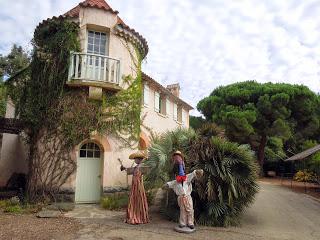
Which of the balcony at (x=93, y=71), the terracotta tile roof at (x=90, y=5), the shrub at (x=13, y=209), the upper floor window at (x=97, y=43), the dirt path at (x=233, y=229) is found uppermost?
the terracotta tile roof at (x=90, y=5)

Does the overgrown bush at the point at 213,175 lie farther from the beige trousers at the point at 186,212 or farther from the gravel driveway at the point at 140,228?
the beige trousers at the point at 186,212

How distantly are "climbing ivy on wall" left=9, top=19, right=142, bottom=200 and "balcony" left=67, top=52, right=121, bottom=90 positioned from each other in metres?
0.43

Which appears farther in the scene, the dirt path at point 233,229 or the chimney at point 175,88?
the chimney at point 175,88

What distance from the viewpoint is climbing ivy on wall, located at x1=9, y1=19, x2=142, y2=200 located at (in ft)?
40.3

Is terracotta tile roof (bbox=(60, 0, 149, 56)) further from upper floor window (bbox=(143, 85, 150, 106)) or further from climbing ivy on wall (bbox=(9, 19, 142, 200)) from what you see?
upper floor window (bbox=(143, 85, 150, 106))

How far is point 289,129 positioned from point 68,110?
2149 cm

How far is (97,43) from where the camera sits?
533 inches

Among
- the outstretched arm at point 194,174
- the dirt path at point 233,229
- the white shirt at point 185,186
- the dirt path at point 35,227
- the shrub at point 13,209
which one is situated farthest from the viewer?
the shrub at point 13,209

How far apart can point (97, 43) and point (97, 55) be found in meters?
1.39

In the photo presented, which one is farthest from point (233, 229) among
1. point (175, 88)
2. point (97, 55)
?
point (175, 88)

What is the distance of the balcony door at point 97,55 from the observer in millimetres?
12516

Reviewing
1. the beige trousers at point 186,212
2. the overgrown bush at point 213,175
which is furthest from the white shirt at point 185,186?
the overgrown bush at point 213,175

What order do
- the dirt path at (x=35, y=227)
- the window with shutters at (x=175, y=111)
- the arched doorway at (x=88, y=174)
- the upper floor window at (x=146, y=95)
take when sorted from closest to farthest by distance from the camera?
the dirt path at (x=35, y=227) < the arched doorway at (x=88, y=174) < the upper floor window at (x=146, y=95) < the window with shutters at (x=175, y=111)

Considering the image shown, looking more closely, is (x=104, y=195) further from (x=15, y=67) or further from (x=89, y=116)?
→ (x=15, y=67)
